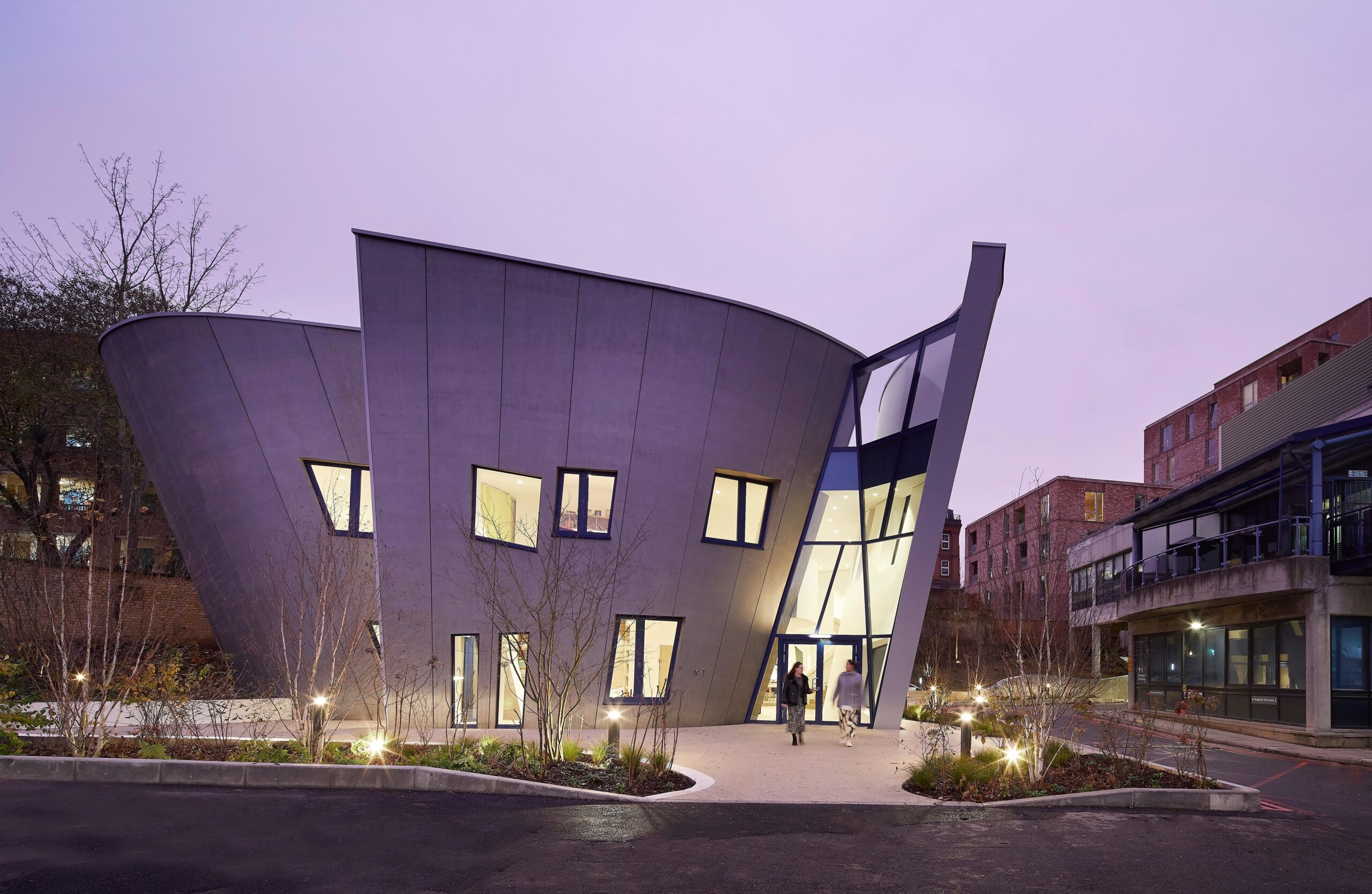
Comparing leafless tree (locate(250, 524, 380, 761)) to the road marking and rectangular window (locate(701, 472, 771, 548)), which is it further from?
the road marking

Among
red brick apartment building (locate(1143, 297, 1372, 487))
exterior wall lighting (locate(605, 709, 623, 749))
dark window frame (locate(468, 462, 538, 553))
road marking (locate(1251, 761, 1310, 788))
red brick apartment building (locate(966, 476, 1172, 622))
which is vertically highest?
red brick apartment building (locate(1143, 297, 1372, 487))

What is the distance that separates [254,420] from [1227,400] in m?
54.9

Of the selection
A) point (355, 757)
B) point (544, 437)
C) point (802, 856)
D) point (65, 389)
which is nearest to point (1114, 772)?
point (802, 856)

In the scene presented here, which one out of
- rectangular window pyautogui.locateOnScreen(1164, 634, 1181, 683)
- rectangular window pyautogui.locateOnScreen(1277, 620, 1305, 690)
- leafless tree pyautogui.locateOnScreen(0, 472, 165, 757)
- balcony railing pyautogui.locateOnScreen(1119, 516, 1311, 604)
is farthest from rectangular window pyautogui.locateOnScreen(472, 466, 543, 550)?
rectangular window pyautogui.locateOnScreen(1164, 634, 1181, 683)

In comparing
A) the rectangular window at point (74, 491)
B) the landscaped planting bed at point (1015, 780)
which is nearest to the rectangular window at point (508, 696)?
the landscaped planting bed at point (1015, 780)

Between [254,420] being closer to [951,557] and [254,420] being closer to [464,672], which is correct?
[464,672]

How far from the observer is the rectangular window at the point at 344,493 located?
68.0 feet

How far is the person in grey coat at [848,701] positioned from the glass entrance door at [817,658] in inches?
123

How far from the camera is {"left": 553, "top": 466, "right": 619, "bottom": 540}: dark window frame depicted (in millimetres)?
20219

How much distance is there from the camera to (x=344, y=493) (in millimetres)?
21031

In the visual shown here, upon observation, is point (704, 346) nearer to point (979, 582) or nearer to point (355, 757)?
point (355, 757)

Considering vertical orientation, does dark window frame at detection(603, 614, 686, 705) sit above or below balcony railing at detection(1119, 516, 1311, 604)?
below

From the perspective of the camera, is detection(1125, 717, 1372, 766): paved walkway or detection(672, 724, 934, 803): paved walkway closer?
detection(672, 724, 934, 803): paved walkway

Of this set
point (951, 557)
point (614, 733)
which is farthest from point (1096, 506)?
point (614, 733)
